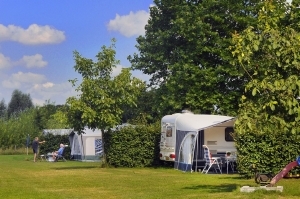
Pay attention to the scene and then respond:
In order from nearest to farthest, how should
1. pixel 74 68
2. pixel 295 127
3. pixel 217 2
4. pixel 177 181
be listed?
1. pixel 295 127
2. pixel 177 181
3. pixel 74 68
4. pixel 217 2

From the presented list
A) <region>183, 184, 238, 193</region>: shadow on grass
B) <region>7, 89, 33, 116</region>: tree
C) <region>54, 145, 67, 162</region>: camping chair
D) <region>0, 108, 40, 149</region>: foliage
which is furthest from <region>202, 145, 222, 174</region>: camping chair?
<region>7, 89, 33, 116</region>: tree

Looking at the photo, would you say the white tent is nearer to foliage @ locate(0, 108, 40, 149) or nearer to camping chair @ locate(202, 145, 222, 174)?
camping chair @ locate(202, 145, 222, 174)

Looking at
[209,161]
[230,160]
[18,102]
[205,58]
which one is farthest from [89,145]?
[18,102]

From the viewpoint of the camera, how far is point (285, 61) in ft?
41.2

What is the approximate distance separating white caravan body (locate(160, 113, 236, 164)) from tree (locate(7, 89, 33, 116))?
61.1m

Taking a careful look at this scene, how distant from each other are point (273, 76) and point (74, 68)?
46.5ft

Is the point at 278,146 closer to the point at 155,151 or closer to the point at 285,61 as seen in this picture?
the point at 285,61

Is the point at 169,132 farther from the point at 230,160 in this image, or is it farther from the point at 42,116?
the point at 42,116

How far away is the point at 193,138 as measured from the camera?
23.8 metres

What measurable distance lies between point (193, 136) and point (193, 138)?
0.08m

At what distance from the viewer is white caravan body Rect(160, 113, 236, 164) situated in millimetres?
23844

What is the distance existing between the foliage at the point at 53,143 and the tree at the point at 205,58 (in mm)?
8919

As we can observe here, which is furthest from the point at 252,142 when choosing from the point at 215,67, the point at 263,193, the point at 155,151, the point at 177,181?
the point at 215,67

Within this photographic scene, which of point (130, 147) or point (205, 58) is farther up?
point (205, 58)
